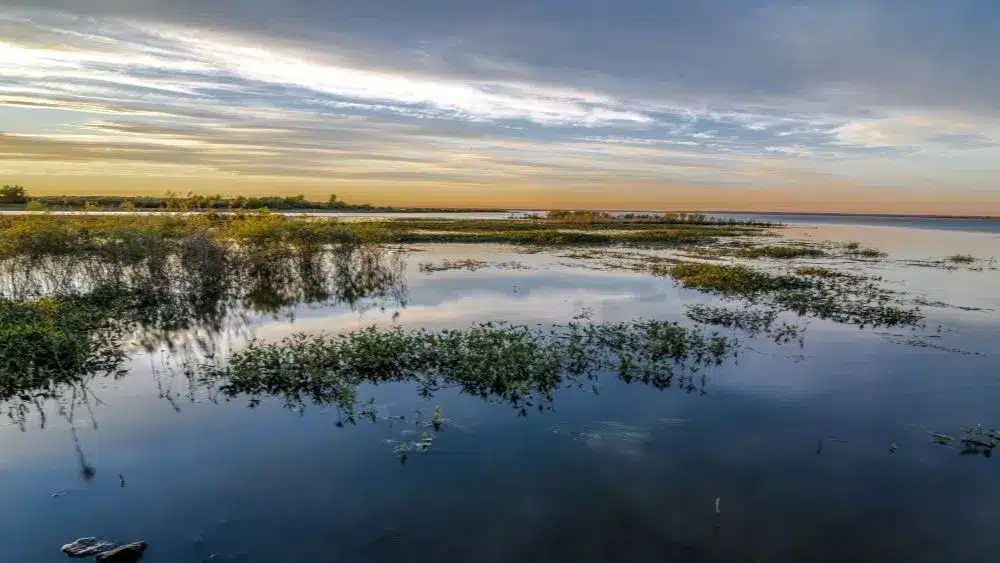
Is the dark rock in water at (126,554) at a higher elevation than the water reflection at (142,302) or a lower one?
lower

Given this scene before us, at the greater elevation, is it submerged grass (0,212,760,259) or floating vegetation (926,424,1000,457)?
submerged grass (0,212,760,259)

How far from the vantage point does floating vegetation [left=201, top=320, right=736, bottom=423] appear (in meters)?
13.4

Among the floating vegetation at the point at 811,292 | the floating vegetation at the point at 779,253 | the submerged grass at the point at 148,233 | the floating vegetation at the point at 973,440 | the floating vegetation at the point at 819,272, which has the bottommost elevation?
the floating vegetation at the point at 973,440

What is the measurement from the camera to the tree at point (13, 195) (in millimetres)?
75375

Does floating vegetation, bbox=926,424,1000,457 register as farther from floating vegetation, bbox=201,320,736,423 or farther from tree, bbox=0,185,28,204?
tree, bbox=0,185,28,204

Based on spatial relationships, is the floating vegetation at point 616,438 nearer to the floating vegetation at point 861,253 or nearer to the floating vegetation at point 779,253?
the floating vegetation at point 779,253

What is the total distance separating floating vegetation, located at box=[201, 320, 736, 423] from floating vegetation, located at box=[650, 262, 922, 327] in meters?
7.58

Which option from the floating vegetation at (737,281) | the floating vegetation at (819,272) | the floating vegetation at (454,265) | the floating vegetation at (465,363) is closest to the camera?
the floating vegetation at (465,363)

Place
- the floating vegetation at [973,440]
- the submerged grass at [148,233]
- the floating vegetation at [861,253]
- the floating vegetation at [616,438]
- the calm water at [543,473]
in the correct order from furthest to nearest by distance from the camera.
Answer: the floating vegetation at [861,253] < the submerged grass at [148,233] < the floating vegetation at [973,440] < the floating vegetation at [616,438] < the calm water at [543,473]

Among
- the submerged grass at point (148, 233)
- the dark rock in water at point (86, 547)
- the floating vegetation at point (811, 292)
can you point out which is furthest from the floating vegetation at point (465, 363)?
the submerged grass at point (148, 233)

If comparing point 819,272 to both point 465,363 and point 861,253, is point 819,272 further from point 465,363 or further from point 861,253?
point 465,363

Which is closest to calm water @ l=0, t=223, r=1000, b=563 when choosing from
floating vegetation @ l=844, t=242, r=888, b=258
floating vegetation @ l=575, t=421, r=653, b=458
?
floating vegetation @ l=575, t=421, r=653, b=458

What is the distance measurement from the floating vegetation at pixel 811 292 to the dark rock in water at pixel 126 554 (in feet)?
75.1

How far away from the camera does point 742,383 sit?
14.4 metres
